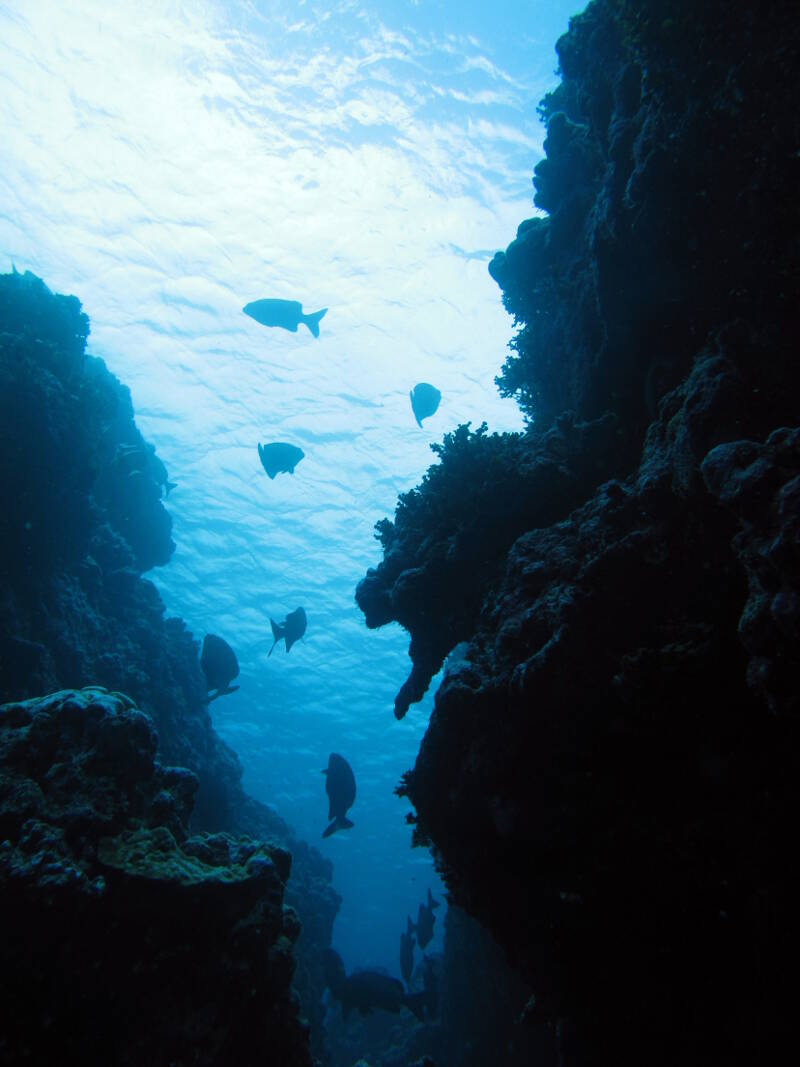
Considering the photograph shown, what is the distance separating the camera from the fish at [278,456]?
8.16 meters

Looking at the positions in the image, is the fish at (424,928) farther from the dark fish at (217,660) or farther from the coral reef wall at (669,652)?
the coral reef wall at (669,652)

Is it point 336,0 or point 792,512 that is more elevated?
point 336,0

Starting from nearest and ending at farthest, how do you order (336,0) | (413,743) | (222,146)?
(336,0) < (222,146) < (413,743)

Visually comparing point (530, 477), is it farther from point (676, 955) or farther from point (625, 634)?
point (676, 955)

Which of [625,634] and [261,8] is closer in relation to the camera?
[625,634]

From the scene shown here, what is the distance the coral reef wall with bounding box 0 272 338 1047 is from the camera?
8422mm

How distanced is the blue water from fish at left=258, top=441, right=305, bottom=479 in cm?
919

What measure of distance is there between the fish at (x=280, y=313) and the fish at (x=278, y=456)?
1.82m

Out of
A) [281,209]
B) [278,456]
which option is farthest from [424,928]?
[281,209]

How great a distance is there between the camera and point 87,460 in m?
9.57

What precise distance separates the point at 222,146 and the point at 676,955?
17.3 meters

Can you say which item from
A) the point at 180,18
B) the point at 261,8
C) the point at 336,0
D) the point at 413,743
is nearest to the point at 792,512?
the point at 336,0

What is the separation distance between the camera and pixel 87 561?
10.9 meters

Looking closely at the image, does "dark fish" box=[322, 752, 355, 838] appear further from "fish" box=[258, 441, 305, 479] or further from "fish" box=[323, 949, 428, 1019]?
"fish" box=[323, 949, 428, 1019]
